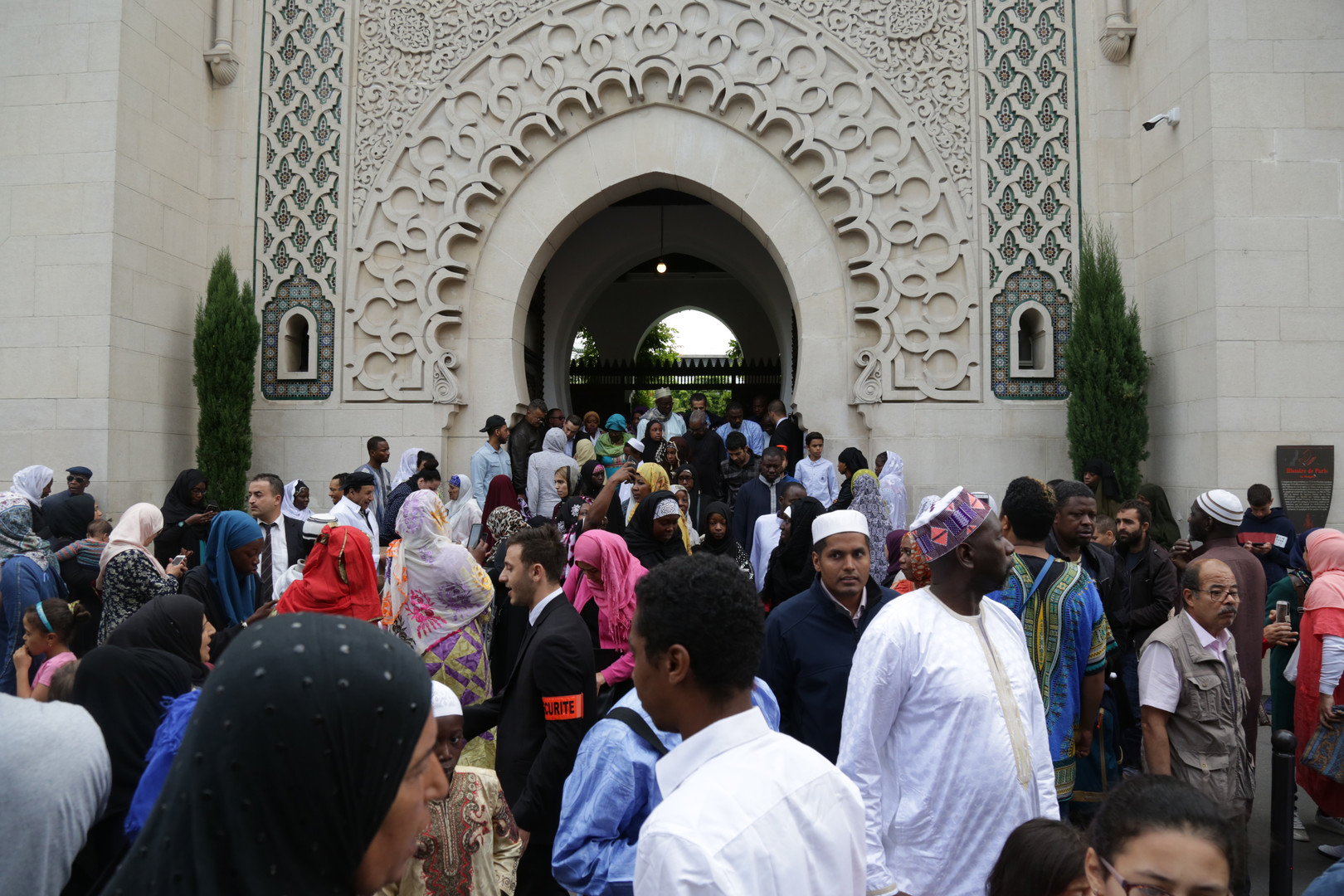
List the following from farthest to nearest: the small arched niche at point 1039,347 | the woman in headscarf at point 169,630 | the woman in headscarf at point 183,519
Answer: the small arched niche at point 1039,347 < the woman in headscarf at point 183,519 < the woman in headscarf at point 169,630

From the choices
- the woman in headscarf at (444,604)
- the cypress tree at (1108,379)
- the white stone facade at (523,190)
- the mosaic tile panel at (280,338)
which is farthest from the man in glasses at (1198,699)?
the mosaic tile panel at (280,338)

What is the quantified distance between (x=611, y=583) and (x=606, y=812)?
2.11m

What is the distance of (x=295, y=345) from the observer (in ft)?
35.4

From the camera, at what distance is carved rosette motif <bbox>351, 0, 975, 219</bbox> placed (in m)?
10.2

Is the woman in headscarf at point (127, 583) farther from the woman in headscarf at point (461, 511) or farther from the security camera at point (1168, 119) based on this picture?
the security camera at point (1168, 119)

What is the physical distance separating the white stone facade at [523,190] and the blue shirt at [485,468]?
3.08 ft

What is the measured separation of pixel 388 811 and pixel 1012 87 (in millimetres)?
10685

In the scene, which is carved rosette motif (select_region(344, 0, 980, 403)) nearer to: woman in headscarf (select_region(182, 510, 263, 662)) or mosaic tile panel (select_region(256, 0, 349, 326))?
mosaic tile panel (select_region(256, 0, 349, 326))

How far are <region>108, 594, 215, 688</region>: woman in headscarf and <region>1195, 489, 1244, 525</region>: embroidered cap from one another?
4520 mm

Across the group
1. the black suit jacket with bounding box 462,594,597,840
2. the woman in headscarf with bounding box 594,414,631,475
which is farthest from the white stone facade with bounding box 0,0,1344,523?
the black suit jacket with bounding box 462,594,597,840

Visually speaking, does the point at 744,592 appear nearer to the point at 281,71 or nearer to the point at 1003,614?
the point at 1003,614

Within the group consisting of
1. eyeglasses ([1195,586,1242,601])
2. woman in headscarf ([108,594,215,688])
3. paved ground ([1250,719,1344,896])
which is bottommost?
paved ground ([1250,719,1344,896])

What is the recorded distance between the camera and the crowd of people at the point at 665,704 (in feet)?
3.63

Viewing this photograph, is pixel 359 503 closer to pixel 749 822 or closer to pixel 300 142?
pixel 300 142
